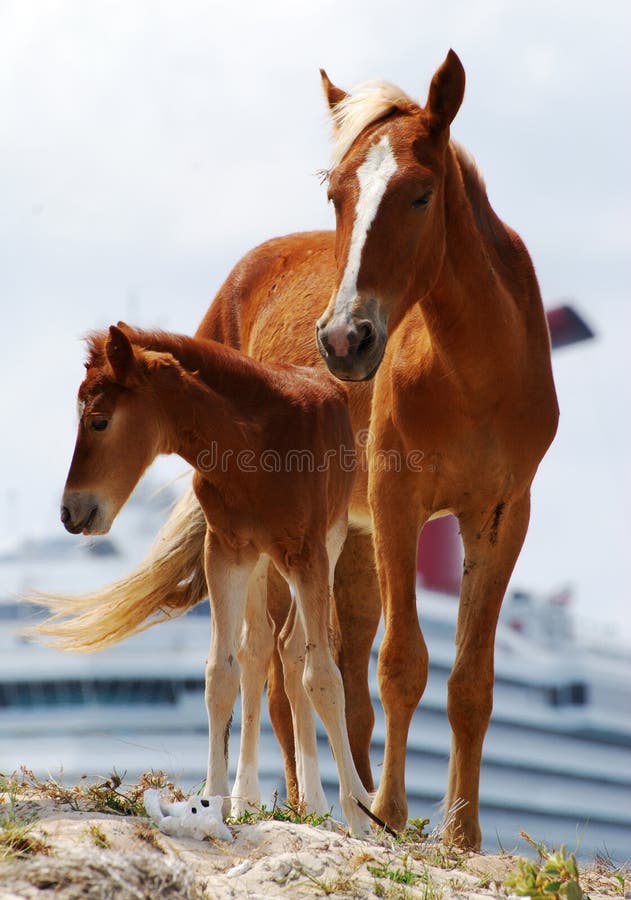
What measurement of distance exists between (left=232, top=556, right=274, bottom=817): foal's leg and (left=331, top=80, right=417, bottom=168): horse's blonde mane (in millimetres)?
2099

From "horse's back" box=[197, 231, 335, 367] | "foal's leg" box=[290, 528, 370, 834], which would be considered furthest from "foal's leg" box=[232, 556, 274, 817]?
"horse's back" box=[197, 231, 335, 367]

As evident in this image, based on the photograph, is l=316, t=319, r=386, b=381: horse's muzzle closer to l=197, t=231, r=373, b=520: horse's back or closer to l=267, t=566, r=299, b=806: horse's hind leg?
l=197, t=231, r=373, b=520: horse's back

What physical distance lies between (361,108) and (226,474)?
1.88 metres

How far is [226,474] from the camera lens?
641cm

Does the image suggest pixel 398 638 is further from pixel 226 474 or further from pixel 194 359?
pixel 194 359

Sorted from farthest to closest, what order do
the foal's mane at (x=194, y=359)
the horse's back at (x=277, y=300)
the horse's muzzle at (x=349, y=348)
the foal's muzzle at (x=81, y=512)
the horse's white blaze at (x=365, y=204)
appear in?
1. the horse's back at (x=277, y=300)
2. the foal's mane at (x=194, y=359)
3. the foal's muzzle at (x=81, y=512)
4. the horse's white blaze at (x=365, y=204)
5. the horse's muzzle at (x=349, y=348)

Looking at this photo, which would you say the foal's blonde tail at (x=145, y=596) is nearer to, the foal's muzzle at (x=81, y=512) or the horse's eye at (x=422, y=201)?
the foal's muzzle at (x=81, y=512)

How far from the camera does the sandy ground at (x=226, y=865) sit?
4.65 m

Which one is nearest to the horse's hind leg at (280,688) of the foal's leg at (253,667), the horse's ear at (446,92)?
the foal's leg at (253,667)

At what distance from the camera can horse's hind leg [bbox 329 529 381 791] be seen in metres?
8.80

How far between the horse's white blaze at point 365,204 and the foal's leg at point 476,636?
5.74 ft

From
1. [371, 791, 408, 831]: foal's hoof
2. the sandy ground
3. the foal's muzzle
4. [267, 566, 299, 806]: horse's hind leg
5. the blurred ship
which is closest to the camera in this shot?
the sandy ground

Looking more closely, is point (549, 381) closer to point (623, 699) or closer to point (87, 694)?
point (87, 694)

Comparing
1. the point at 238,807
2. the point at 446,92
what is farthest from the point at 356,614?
the point at 446,92
